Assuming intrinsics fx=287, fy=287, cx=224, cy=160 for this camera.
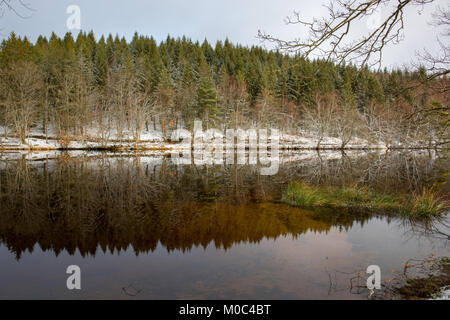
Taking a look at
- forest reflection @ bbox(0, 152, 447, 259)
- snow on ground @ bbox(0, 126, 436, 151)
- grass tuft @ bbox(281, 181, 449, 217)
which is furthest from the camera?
snow on ground @ bbox(0, 126, 436, 151)

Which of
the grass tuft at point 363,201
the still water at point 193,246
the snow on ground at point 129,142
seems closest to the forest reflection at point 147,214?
the still water at point 193,246

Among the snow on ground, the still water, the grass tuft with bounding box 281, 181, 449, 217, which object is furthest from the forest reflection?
the snow on ground

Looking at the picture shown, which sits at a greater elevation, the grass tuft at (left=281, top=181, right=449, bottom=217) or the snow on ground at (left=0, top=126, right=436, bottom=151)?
the snow on ground at (left=0, top=126, right=436, bottom=151)

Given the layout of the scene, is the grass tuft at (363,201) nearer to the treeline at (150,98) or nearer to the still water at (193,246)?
the still water at (193,246)

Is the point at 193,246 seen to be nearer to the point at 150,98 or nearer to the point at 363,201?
the point at 363,201

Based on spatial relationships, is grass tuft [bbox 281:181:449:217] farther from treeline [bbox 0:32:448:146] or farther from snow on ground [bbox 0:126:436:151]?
snow on ground [bbox 0:126:436:151]

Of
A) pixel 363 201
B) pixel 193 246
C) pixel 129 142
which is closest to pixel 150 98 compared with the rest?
pixel 129 142

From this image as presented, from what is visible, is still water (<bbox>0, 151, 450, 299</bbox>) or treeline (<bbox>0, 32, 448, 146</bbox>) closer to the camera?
still water (<bbox>0, 151, 450, 299</bbox>)

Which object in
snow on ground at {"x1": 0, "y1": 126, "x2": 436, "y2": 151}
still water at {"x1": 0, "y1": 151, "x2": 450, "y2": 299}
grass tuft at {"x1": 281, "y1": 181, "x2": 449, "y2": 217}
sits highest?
snow on ground at {"x1": 0, "y1": 126, "x2": 436, "y2": 151}

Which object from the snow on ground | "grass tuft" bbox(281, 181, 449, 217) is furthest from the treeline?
"grass tuft" bbox(281, 181, 449, 217)

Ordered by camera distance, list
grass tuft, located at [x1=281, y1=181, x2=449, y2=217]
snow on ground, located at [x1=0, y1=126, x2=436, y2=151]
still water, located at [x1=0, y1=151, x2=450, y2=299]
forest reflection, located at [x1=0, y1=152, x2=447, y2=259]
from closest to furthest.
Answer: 1. still water, located at [x1=0, y1=151, x2=450, y2=299]
2. forest reflection, located at [x1=0, y1=152, x2=447, y2=259]
3. grass tuft, located at [x1=281, y1=181, x2=449, y2=217]
4. snow on ground, located at [x1=0, y1=126, x2=436, y2=151]

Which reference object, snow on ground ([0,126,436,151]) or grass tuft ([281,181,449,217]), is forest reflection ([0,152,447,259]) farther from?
snow on ground ([0,126,436,151])
